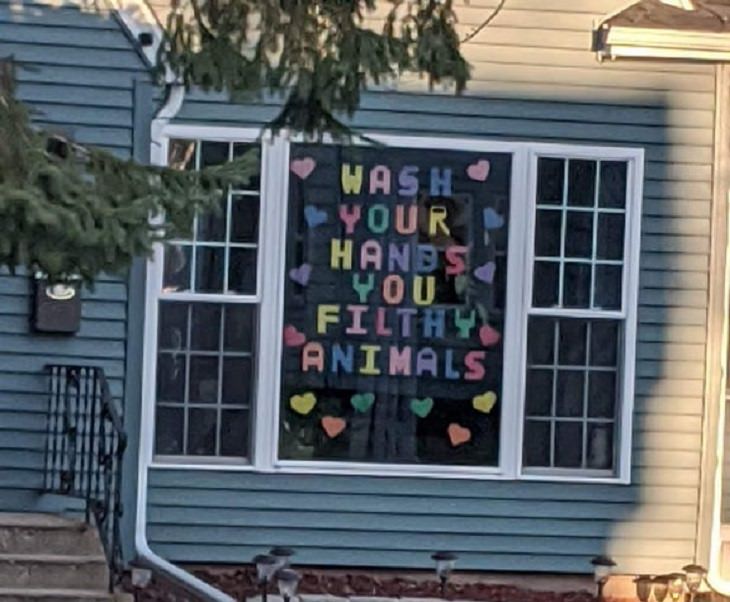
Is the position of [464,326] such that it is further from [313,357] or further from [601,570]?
[601,570]

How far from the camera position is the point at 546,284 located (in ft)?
30.8

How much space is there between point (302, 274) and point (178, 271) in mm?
638

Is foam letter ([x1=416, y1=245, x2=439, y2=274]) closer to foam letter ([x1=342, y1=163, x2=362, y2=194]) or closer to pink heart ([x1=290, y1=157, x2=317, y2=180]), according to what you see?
foam letter ([x1=342, y1=163, x2=362, y2=194])

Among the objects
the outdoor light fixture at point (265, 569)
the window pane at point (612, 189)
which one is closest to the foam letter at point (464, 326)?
the window pane at point (612, 189)

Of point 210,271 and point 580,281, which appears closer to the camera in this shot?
point 210,271

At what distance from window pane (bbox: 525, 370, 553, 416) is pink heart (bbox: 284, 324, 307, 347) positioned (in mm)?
1213

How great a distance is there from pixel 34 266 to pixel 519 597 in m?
4.39

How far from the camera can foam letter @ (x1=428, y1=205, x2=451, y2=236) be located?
30.5ft

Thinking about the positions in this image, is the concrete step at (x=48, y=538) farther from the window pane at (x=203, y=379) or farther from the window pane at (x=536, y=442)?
the window pane at (x=536, y=442)

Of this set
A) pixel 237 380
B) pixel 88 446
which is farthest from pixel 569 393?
pixel 88 446

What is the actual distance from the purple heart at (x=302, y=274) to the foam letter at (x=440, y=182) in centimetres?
76

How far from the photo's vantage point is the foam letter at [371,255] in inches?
365

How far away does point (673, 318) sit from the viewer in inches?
372

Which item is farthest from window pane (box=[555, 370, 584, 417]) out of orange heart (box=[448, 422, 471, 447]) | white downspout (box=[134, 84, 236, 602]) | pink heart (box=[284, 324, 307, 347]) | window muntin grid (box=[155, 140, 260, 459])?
white downspout (box=[134, 84, 236, 602])
